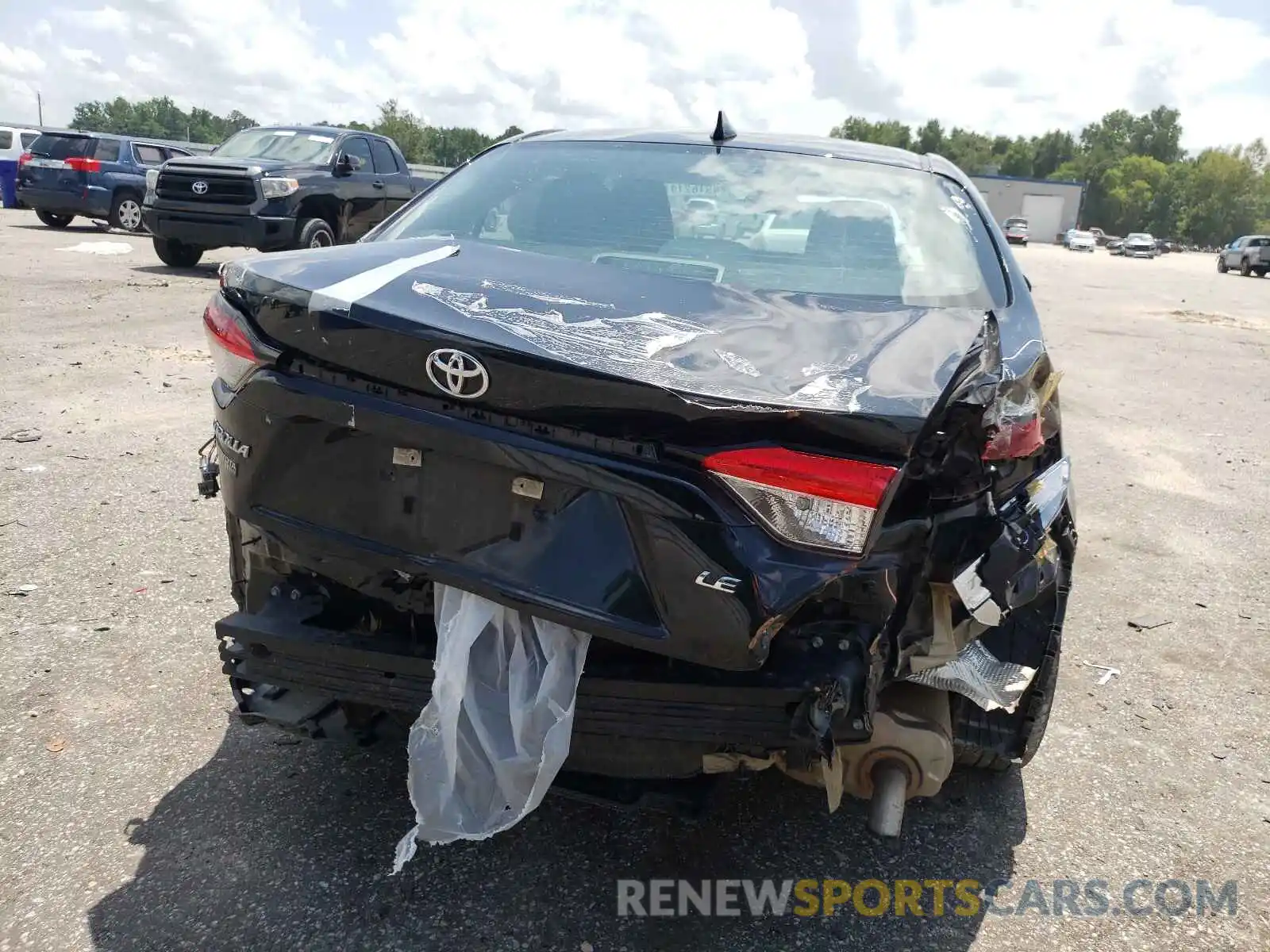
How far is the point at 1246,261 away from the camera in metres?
38.2

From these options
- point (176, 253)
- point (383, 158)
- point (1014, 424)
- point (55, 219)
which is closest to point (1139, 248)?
point (383, 158)

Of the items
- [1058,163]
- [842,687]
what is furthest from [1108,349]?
[1058,163]

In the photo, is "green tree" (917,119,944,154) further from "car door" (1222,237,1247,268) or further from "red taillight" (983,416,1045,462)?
"red taillight" (983,416,1045,462)

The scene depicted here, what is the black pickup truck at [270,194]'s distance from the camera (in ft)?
37.8

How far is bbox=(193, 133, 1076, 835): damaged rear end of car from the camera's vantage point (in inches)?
68.9

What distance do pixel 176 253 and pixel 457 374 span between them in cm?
1300

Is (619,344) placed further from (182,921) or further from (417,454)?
(182,921)

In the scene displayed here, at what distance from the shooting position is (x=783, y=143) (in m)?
3.30

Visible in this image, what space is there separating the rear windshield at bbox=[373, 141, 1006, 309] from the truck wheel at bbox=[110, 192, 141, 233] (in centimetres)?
1749

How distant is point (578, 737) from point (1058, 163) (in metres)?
142

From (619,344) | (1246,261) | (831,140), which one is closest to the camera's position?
(619,344)

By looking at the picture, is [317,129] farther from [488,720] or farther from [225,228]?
[488,720]

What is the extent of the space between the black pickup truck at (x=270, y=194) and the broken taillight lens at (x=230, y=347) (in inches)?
349

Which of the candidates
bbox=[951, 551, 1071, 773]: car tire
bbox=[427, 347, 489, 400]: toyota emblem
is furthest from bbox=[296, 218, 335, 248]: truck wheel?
bbox=[951, 551, 1071, 773]: car tire
